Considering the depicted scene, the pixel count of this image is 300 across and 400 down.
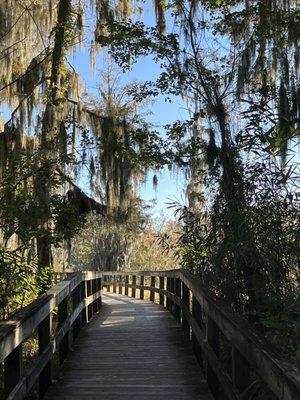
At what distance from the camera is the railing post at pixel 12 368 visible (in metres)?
3.55

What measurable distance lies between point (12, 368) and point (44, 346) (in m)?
1.06

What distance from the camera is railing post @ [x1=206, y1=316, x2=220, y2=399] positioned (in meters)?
4.42

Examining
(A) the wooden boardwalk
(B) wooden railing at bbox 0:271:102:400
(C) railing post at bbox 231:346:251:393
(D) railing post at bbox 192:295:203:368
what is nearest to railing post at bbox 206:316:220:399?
(A) the wooden boardwalk

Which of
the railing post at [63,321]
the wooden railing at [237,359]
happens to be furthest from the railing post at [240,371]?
the railing post at [63,321]

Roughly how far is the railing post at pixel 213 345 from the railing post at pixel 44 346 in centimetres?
139

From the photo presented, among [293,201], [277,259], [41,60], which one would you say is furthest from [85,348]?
[41,60]

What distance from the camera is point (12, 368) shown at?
360 cm

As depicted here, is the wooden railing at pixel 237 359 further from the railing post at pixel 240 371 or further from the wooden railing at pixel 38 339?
the wooden railing at pixel 38 339

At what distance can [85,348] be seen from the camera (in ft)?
22.2

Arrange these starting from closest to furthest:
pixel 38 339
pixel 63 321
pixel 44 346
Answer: pixel 44 346 < pixel 38 339 < pixel 63 321

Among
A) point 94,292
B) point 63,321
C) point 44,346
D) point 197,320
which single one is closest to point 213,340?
point 197,320

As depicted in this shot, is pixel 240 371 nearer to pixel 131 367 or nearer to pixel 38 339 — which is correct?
Answer: pixel 38 339

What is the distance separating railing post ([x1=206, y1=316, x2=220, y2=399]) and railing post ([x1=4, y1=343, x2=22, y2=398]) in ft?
5.27

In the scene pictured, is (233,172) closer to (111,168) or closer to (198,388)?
(198,388)
